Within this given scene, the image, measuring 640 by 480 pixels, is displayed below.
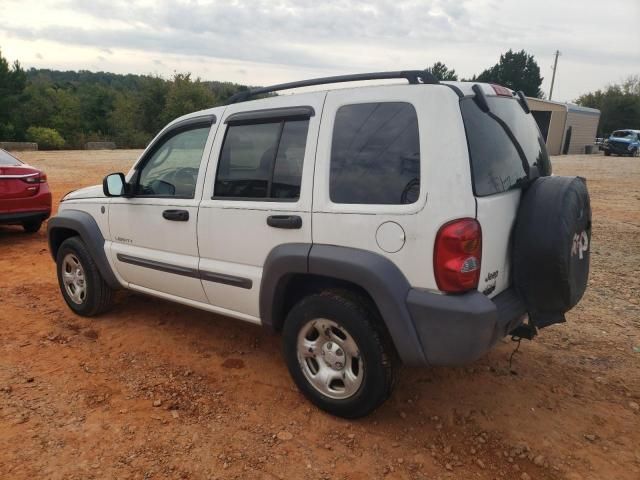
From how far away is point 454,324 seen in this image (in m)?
2.42

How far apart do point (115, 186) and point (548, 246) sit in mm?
3124

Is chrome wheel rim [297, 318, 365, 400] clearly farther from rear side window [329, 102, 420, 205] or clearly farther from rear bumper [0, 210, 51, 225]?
rear bumper [0, 210, 51, 225]

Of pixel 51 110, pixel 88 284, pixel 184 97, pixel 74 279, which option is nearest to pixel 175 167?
pixel 88 284

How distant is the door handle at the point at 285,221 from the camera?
2879 millimetres

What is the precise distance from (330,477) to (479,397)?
1.24 meters

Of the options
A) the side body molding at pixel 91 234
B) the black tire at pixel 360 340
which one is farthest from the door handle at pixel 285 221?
the side body molding at pixel 91 234

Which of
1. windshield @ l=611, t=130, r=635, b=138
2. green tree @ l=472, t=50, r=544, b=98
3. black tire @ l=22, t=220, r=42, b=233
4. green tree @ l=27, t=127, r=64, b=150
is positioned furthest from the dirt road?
green tree @ l=472, t=50, r=544, b=98

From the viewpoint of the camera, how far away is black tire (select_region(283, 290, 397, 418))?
2.69 metres

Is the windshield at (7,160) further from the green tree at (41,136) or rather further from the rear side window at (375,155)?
the green tree at (41,136)

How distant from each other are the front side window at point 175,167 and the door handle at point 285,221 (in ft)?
2.67

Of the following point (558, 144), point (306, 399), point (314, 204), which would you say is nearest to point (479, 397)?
point (306, 399)

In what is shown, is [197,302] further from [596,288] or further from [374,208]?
[596,288]

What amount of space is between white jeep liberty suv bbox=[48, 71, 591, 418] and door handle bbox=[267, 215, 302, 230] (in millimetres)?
12

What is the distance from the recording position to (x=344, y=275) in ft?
8.77
